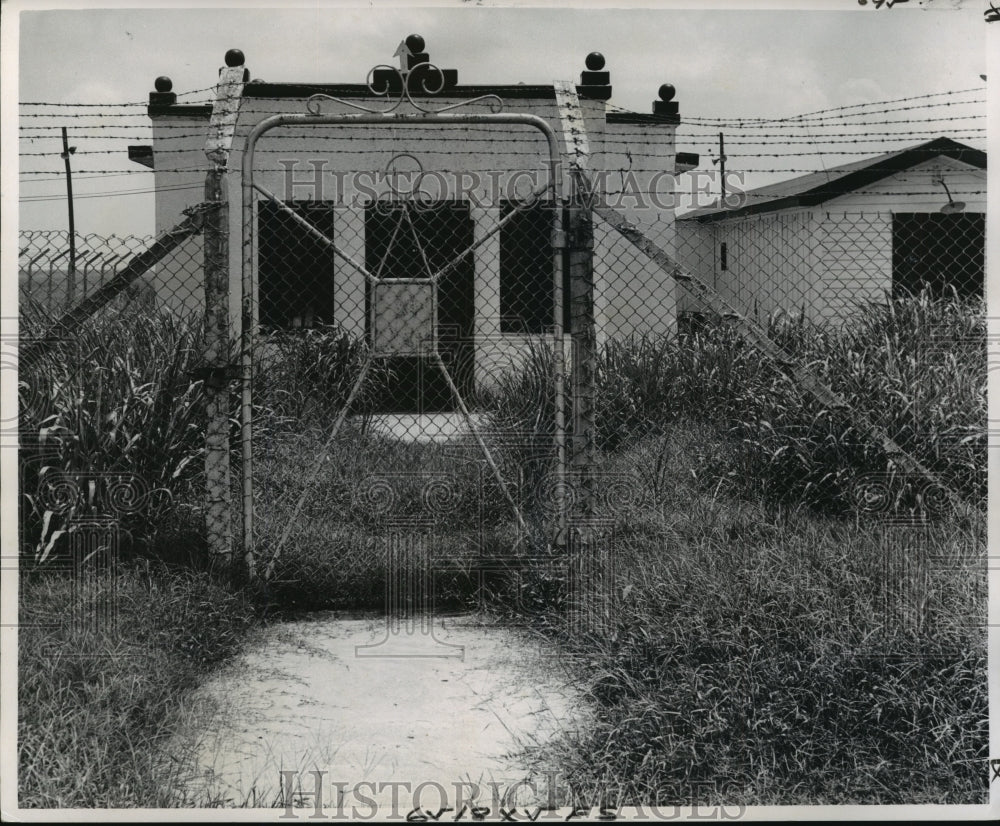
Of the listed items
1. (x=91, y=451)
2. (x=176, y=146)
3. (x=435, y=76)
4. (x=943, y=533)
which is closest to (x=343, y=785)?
(x=91, y=451)

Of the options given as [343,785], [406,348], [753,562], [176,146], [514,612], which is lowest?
[343,785]

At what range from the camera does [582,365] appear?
4.66 metres

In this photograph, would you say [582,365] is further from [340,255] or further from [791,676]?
[791,676]

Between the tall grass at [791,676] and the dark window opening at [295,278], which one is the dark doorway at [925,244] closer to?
the dark window opening at [295,278]

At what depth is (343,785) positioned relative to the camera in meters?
3.25

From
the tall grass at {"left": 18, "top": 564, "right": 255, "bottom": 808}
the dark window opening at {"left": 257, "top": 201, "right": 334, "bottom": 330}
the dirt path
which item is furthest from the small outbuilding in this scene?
the tall grass at {"left": 18, "top": 564, "right": 255, "bottom": 808}

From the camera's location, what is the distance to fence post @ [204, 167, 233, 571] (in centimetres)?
449

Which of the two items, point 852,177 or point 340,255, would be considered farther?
point 852,177

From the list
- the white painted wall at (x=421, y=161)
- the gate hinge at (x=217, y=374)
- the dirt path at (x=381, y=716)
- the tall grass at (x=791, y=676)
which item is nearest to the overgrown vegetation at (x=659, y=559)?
the tall grass at (x=791, y=676)

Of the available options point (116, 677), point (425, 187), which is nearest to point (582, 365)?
point (116, 677)

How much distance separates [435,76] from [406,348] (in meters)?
4.07

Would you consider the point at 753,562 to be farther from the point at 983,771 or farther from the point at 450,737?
the point at 450,737

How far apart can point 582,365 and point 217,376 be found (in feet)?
5.52

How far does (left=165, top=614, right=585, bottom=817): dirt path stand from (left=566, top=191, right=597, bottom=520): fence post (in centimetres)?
79
